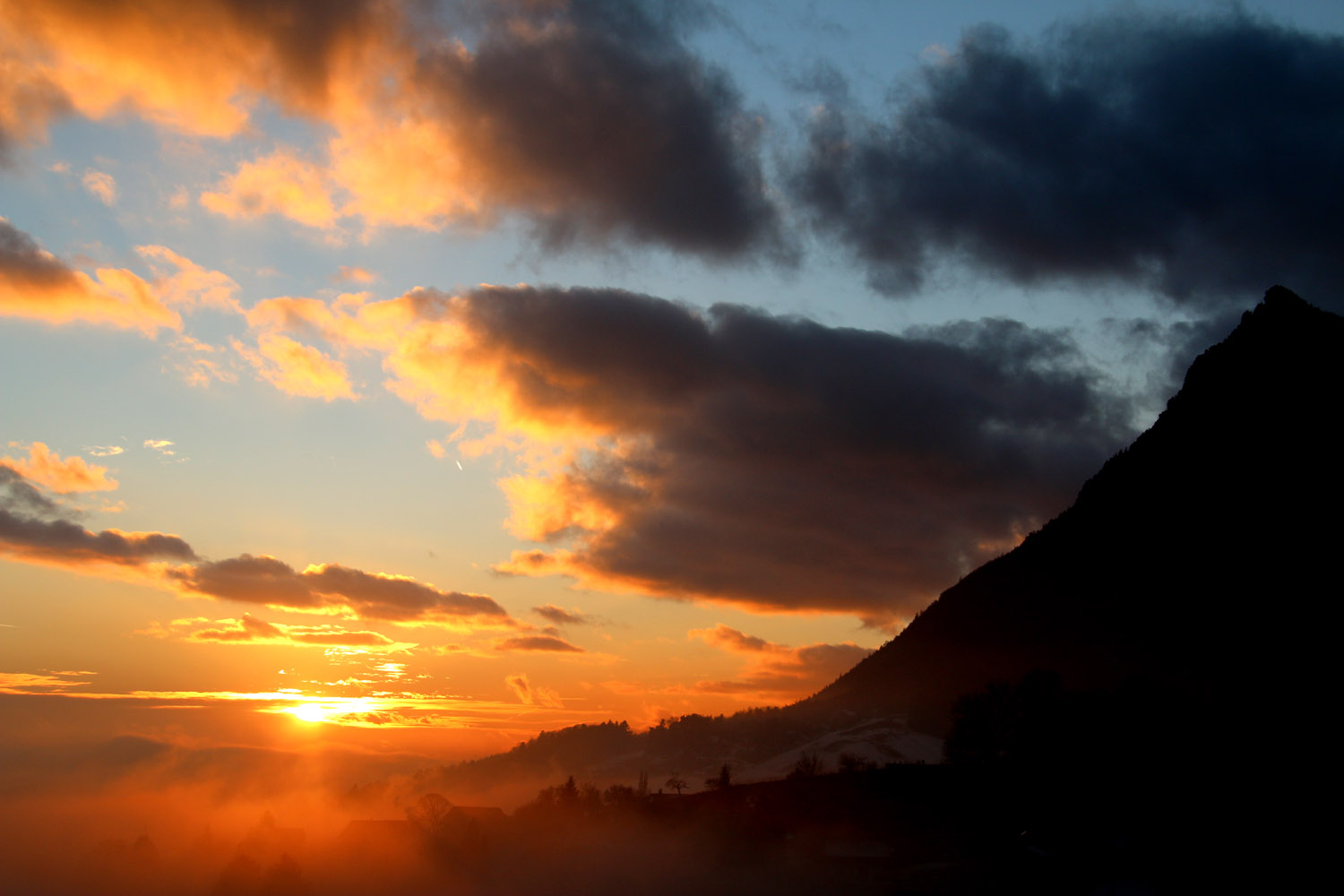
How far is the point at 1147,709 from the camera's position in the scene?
170625 millimetres

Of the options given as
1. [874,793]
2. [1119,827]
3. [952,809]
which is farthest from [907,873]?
[874,793]

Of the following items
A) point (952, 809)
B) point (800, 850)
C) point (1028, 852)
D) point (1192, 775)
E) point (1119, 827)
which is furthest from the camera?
point (952, 809)

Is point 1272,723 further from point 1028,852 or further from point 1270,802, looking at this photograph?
point 1028,852

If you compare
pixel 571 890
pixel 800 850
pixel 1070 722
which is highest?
pixel 1070 722

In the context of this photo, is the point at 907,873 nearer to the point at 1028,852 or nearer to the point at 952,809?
the point at 1028,852

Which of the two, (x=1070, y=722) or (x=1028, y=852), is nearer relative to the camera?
(x=1028, y=852)

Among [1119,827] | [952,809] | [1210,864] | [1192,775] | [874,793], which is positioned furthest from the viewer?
[874,793]

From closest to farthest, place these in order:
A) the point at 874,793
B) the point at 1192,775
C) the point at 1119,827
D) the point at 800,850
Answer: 1. the point at 1119,827
2. the point at 1192,775
3. the point at 800,850
4. the point at 874,793

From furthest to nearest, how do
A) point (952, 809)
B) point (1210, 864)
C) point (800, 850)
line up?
point (952, 809), point (800, 850), point (1210, 864)

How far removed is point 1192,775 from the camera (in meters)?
150

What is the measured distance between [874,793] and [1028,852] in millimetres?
92521

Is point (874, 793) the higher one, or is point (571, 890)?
point (874, 793)

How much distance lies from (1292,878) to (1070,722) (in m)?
76.9

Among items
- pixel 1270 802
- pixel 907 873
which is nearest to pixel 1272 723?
pixel 1270 802
